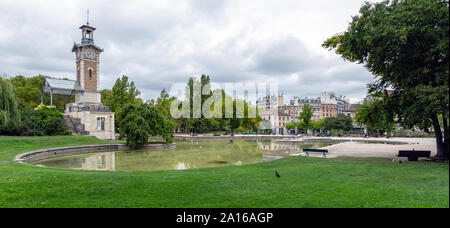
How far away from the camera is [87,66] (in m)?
41.2

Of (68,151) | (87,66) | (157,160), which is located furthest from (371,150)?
(87,66)

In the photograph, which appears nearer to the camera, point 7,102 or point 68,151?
point 7,102

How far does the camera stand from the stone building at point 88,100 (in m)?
35.9

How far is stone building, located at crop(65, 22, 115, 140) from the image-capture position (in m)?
35.9

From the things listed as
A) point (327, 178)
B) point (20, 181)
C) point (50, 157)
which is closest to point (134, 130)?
point (50, 157)

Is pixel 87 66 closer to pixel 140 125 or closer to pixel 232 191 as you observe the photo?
pixel 140 125

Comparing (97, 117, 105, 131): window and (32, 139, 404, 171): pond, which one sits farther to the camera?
(97, 117, 105, 131): window

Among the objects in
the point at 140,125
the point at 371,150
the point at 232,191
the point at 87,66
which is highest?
the point at 87,66

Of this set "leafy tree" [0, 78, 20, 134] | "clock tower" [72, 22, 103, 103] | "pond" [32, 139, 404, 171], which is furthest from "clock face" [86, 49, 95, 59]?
"leafy tree" [0, 78, 20, 134]

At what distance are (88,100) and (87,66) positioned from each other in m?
5.21

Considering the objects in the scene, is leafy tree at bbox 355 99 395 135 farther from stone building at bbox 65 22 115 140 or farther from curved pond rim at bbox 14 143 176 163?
stone building at bbox 65 22 115 140

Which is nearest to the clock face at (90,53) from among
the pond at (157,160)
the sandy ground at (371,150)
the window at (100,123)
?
the window at (100,123)
